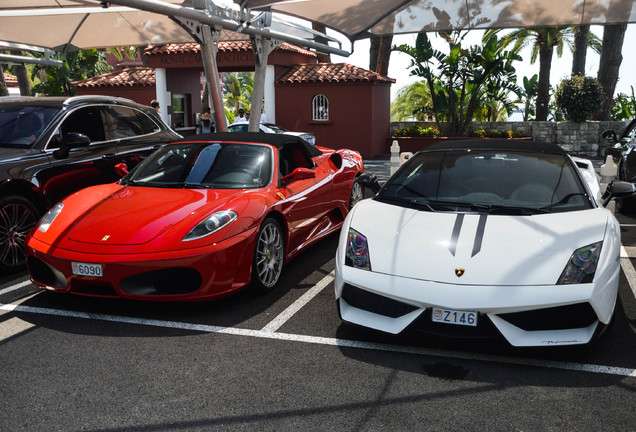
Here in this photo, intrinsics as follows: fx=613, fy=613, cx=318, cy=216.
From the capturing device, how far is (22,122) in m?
6.87

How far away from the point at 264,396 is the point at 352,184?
459 centimetres

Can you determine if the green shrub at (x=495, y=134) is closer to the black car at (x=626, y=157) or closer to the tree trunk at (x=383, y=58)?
the tree trunk at (x=383, y=58)

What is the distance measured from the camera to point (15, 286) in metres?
5.69

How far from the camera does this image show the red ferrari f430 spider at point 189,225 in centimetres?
460

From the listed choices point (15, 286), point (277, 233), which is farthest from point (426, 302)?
point (15, 286)

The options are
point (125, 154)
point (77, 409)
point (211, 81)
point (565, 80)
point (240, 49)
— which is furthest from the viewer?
point (240, 49)

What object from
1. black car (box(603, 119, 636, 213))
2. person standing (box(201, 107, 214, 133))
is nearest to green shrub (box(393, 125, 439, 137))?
person standing (box(201, 107, 214, 133))

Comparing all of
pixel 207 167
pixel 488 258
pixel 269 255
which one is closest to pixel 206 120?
pixel 207 167

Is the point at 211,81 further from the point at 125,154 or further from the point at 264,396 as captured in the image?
the point at 264,396

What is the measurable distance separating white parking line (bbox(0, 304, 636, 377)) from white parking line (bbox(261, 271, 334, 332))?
13 cm

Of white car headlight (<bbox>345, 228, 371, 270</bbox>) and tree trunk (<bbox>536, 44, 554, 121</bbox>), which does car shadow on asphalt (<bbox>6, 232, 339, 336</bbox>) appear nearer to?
white car headlight (<bbox>345, 228, 371, 270</bbox>)

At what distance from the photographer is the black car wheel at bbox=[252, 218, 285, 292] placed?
512 cm

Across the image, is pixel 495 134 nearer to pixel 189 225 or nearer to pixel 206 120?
pixel 206 120

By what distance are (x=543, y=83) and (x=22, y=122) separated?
22.0 metres
